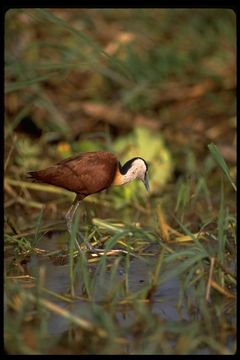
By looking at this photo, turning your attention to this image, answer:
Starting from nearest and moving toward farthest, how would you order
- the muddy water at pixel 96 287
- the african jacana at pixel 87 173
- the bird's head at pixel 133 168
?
the muddy water at pixel 96 287
the african jacana at pixel 87 173
the bird's head at pixel 133 168

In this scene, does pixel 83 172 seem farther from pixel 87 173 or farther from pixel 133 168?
pixel 133 168

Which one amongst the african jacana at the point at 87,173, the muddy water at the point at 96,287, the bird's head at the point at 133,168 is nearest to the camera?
the muddy water at the point at 96,287

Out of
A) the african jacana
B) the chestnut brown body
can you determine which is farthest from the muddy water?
the chestnut brown body

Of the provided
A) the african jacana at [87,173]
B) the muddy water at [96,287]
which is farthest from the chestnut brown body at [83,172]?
the muddy water at [96,287]

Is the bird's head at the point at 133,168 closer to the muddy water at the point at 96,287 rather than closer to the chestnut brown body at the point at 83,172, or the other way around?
the chestnut brown body at the point at 83,172

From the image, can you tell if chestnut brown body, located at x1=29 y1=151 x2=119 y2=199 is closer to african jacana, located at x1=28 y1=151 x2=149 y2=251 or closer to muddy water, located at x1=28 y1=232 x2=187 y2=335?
african jacana, located at x1=28 y1=151 x2=149 y2=251

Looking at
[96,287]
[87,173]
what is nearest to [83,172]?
[87,173]

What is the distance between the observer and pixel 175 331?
2725 mm

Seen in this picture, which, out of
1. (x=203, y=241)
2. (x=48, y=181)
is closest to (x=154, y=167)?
(x=203, y=241)

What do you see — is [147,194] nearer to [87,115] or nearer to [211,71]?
[87,115]

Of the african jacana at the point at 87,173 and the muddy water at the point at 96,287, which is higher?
the african jacana at the point at 87,173

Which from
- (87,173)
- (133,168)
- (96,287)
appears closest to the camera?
(96,287)

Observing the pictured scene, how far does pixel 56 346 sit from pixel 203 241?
148cm

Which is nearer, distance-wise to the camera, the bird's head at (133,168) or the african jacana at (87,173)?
the african jacana at (87,173)
